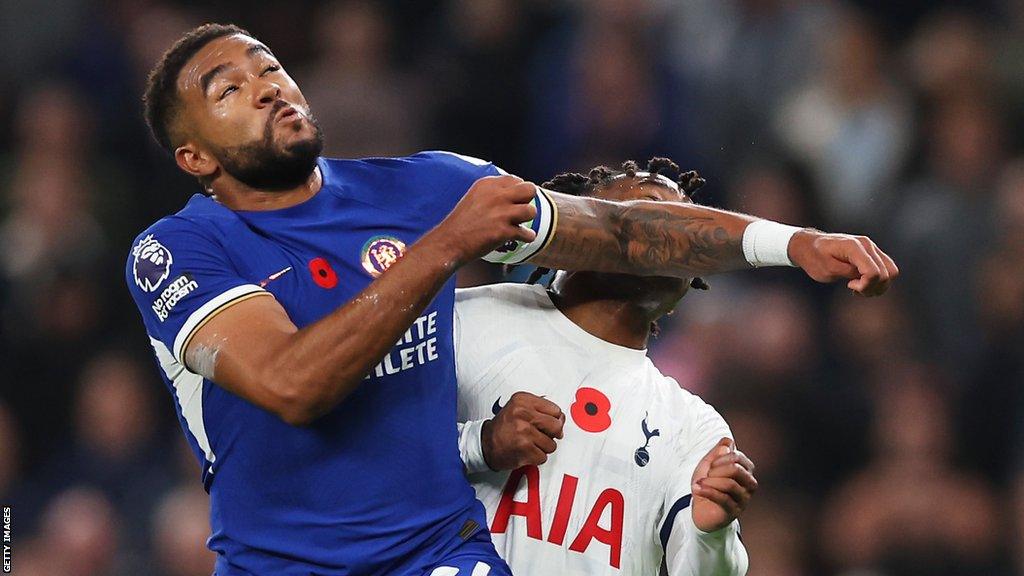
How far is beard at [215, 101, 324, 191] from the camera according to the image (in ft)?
11.1

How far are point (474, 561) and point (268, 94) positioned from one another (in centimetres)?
116

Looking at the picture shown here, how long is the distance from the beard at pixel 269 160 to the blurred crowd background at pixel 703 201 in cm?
337

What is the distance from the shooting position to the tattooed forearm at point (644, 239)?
378 centimetres

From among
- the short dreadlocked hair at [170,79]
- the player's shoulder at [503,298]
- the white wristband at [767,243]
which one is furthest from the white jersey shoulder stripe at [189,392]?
the white wristband at [767,243]

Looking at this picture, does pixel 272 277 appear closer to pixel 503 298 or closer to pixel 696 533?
pixel 503 298

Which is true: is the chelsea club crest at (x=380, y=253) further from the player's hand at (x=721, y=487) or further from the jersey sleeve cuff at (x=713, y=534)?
the jersey sleeve cuff at (x=713, y=534)

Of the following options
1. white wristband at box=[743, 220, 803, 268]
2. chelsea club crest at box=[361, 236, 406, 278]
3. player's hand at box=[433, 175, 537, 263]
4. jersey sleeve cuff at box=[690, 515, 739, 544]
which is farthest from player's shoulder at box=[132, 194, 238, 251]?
jersey sleeve cuff at box=[690, 515, 739, 544]

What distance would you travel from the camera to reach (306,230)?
3400 mm

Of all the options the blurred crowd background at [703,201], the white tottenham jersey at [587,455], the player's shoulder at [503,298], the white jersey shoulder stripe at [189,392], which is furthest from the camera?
the blurred crowd background at [703,201]

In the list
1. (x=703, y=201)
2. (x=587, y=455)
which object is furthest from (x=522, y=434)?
(x=703, y=201)

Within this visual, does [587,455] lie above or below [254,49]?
below

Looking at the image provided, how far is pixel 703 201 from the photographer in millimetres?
7574

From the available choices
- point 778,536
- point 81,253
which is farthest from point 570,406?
point 81,253

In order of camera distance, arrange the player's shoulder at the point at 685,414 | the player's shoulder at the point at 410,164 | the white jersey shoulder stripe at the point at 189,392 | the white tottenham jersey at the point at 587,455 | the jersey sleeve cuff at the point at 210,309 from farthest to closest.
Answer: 1. the player's shoulder at the point at 685,414
2. the white tottenham jersey at the point at 587,455
3. the player's shoulder at the point at 410,164
4. the white jersey shoulder stripe at the point at 189,392
5. the jersey sleeve cuff at the point at 210,309
